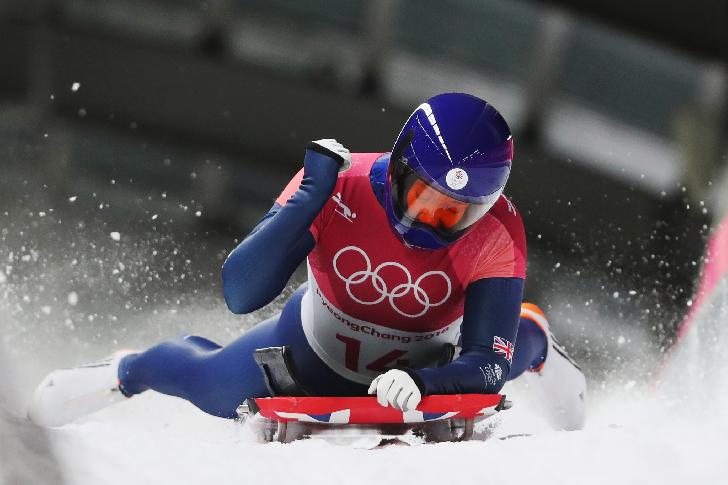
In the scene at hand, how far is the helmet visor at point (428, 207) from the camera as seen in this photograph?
2.66m

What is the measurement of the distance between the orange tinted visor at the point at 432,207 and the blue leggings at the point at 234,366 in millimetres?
549

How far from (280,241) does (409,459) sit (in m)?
0.66

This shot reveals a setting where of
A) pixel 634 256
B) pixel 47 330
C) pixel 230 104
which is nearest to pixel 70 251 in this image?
pixel 47 330

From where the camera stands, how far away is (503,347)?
111 inches

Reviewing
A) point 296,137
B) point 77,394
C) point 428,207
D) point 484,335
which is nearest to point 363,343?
point 484,335

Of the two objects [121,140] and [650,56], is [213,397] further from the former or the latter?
[650,56]

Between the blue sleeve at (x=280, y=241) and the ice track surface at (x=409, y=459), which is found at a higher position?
the blue sleeve at (x=280, y=241)

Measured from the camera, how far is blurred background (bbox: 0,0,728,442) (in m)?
4.69

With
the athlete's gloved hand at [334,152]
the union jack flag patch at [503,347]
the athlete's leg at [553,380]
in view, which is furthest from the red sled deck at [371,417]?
the athlete's leg at [553,380]

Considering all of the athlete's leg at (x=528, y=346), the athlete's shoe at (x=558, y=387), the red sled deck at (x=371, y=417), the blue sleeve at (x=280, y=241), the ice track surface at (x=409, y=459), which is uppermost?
the blue sleeve at (x=280, y=241)

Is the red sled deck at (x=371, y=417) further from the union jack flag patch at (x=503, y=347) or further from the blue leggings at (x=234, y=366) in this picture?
the blue leggings at (x=234, y=366)

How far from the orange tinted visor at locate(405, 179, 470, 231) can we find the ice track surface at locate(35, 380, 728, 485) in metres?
0.55

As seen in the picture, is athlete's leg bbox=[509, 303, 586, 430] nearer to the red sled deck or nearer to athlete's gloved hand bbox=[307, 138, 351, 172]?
the red sled deck

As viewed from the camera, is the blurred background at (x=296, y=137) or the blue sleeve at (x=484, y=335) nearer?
the blue sleeve at (x=484, y=335)
